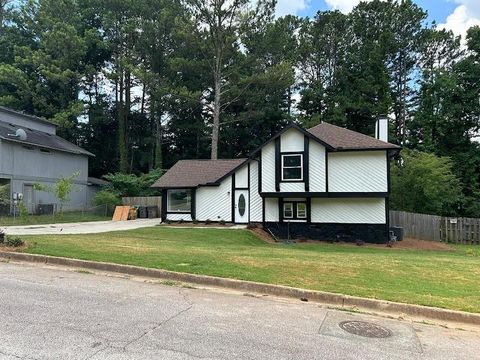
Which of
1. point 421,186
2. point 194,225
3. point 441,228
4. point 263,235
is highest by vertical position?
point 421,186

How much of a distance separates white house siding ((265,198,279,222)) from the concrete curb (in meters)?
14.1

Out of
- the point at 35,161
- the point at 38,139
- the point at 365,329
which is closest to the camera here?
the point at 365,329

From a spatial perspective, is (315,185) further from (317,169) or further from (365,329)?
(365,329)

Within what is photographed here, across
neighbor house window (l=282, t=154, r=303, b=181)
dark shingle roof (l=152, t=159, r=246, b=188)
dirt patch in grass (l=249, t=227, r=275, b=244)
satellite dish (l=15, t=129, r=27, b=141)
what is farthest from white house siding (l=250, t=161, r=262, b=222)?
satellite dish (l=15, t=129, r=27, b=141)

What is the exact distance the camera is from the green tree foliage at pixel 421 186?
2725 cm

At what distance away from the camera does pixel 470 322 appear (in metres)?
6.17

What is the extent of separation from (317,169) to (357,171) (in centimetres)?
200

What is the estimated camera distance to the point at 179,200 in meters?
25.4

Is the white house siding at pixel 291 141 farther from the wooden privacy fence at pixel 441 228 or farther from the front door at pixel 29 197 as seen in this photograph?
the front door at pixel 29 197

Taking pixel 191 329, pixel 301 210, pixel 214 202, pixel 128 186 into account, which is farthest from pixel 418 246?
pixel 128 186

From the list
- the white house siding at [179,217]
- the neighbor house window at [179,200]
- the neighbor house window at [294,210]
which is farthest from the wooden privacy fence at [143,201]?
the neighbor house window at [294,210]

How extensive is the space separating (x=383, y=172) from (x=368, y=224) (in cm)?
274

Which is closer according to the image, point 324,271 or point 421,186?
point 324,271

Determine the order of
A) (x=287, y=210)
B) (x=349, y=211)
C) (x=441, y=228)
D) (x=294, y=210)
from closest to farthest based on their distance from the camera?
1. (x=349, y=211)
2. (x=294, y=210)
3. (x=287, y=210)
4. (x=441, y=228)
